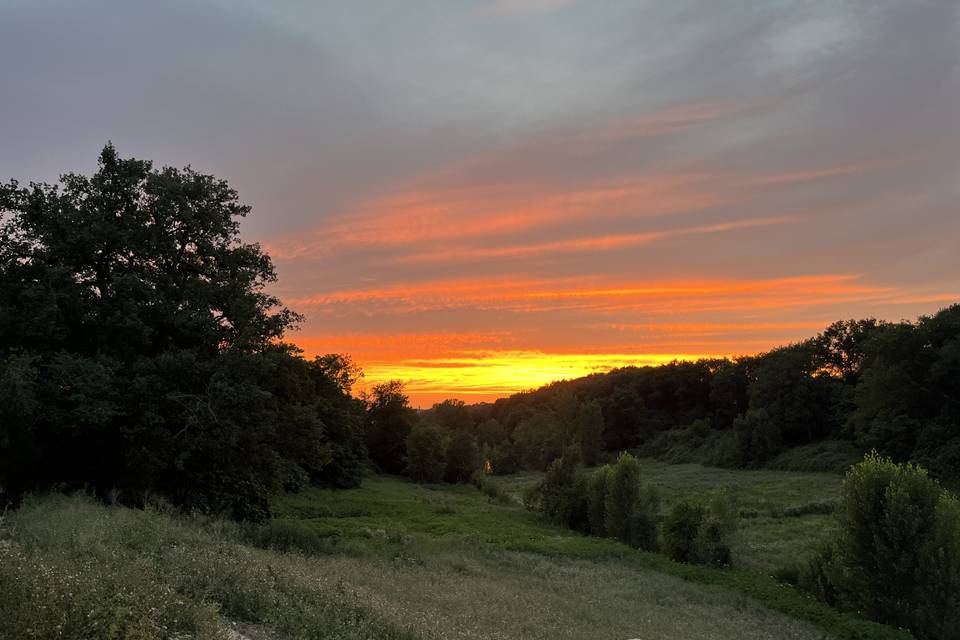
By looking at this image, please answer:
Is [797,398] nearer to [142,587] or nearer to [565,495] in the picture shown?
[565,495]

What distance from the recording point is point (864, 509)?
2048 centimetres

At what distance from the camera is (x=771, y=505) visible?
4688 cm

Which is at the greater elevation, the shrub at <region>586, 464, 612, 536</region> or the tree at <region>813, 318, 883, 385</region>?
the tree at <region>813, 318, 883, 385</region>

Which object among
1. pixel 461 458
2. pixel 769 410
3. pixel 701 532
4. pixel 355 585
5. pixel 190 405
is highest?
pixel 190 405

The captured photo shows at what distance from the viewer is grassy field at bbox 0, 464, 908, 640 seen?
285 inches

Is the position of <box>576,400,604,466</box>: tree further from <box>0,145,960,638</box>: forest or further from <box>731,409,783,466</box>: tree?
<box>0,145,960,638</box>: forest

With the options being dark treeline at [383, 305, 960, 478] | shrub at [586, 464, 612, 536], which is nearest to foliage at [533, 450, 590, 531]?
shrub at [586, 464, 612, 536]

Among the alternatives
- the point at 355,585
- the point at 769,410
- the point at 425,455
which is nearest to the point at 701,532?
the point at 355,585

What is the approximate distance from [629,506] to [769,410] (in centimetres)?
6751

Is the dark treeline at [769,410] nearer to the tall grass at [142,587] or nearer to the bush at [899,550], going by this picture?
the bush at [899,550]

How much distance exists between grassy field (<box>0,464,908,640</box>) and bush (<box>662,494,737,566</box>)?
181 cm

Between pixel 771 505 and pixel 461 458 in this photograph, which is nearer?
pixel 771 505

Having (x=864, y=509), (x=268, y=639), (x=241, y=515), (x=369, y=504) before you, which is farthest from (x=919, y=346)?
(x=268, y=639)

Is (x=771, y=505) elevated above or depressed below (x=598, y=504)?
below
